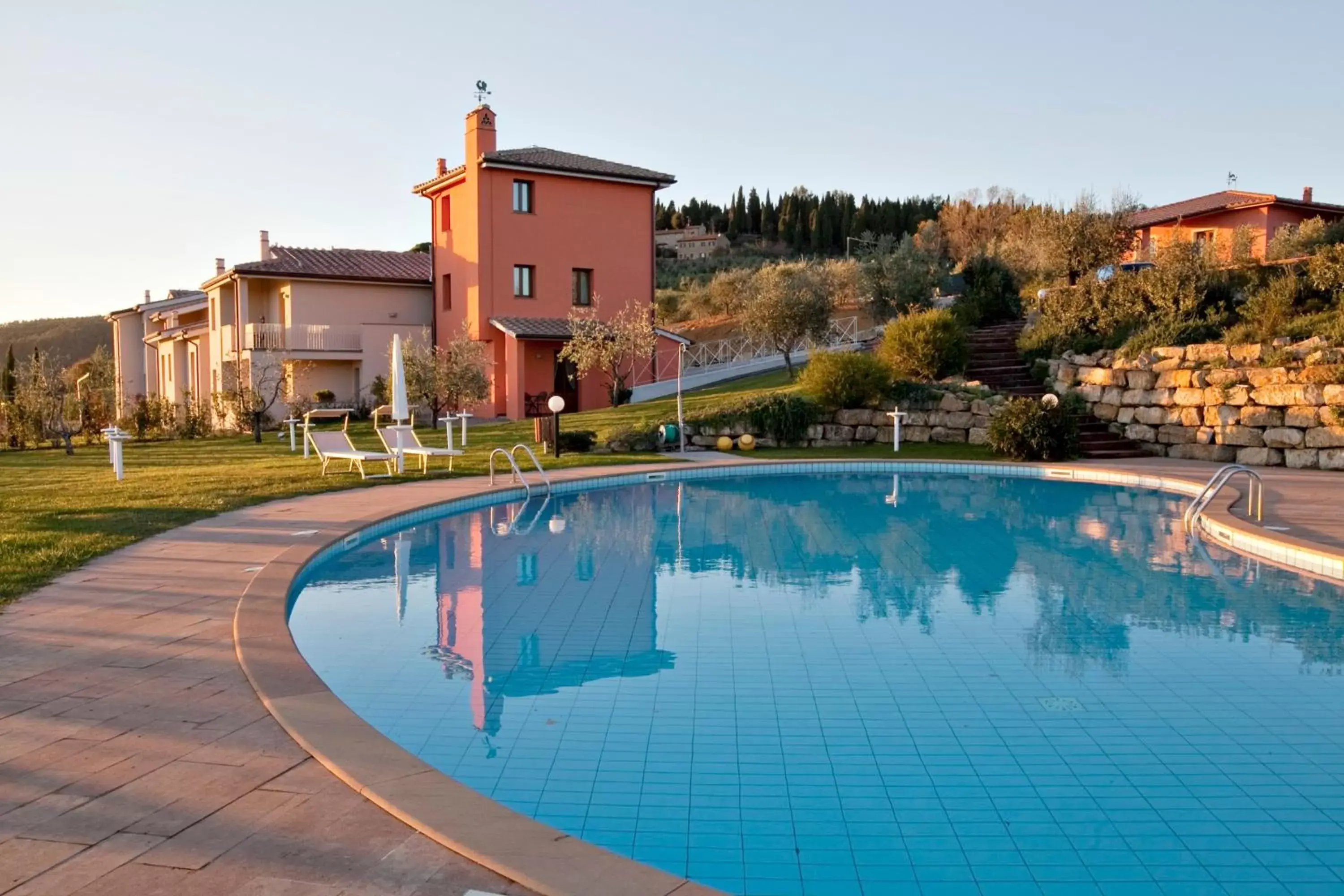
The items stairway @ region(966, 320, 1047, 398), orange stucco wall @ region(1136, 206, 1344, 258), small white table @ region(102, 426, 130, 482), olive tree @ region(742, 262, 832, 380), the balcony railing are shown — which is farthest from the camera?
orange stucco wall @ region(1136, 206, 1344, 258)

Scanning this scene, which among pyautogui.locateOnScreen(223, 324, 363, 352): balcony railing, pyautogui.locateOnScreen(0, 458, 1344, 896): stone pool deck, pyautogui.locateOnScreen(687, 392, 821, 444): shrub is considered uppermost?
pyautogui.locateOnScreen(223, 324, 363, 352): balcony railing

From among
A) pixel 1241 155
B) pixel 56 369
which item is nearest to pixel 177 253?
pixel 56 369

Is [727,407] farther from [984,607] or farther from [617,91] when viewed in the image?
[984,607]

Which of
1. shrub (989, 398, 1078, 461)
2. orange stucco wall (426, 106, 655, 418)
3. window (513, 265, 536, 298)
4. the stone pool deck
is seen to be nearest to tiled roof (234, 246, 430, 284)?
orange stucco wall (426, 106, 655, 418)

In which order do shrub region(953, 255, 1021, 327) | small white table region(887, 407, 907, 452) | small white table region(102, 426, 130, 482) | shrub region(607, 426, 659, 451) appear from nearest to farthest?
small white table region(102, 426, 130, 482) < small white table region(887, 407, 907, 452) < shrub region(607, 426, 659, 451) < shrub region(953, 255, 1021, 327)

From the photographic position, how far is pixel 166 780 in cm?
353

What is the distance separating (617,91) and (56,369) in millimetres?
15945

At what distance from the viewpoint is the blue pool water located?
3.71 m

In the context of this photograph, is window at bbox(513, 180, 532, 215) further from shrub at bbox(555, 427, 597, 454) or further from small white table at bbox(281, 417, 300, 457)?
shrub at bbox(555, 427, 597, 454)

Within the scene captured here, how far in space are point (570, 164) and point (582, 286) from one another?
3.47 m

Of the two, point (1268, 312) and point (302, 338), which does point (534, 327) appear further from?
point (1268, 312)

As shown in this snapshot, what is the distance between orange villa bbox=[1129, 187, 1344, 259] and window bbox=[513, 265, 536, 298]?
1787 cm

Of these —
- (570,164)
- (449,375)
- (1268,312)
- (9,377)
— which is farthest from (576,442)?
(9,377)

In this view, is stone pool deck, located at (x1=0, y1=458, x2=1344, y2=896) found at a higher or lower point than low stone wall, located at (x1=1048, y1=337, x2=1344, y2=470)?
lower
